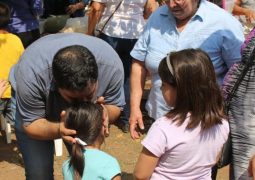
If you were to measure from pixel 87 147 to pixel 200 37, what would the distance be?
3.19 ft

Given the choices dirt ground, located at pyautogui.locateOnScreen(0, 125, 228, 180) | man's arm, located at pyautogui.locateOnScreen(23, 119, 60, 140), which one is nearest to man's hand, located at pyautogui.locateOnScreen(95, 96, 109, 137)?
man's arm, located at pyautogui.locateOnScreen(23, 119, 60, 140)

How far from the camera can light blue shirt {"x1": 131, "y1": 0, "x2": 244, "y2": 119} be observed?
2.79m

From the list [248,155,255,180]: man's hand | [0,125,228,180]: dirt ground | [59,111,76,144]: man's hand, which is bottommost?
[0,125,228,180]: dirt ground

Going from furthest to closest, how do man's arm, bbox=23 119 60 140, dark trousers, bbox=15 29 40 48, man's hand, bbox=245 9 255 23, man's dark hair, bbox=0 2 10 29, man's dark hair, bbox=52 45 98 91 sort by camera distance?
dark trousers, bbox=15 29 40 48 → man's hand, bbox=245 9 255 23 → man's dark hair, bbox=0 2 10 29 → man's arm, bbox=23 119 60 140 → man's dark hair, bbox=52 45 98 91

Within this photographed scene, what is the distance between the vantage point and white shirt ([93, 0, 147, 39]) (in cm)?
473

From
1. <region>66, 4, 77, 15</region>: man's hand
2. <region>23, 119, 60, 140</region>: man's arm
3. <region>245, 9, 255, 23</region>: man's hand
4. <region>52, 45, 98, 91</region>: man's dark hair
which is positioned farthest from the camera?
<region>66, 4, 77, 15</region>: man's hand

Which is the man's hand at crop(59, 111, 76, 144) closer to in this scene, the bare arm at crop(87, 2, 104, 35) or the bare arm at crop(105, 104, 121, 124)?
the bare arm at crop(105, 104, 121, 124)

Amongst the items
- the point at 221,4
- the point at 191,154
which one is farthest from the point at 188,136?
the point at 221,4

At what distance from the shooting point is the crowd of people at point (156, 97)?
220 centimetres

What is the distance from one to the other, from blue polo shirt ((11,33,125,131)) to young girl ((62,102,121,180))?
24cm

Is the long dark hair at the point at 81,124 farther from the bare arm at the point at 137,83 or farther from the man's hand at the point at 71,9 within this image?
the man's hand at the point at 71,9

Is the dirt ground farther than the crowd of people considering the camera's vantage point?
Yes

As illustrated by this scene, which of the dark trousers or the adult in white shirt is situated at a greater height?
the adult in white shirt

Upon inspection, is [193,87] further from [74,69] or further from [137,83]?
[137,83]
